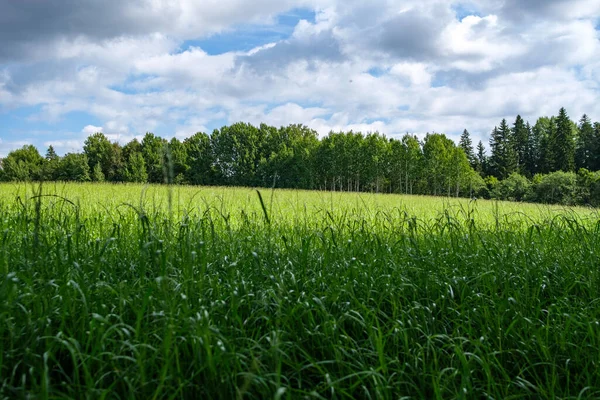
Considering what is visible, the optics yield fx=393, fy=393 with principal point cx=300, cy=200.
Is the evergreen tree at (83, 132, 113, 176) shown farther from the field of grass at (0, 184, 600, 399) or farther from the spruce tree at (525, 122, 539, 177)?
the spruce tree at (525, 122, 539, 177)

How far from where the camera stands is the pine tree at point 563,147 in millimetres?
57188

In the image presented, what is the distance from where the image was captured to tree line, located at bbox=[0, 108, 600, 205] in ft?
152

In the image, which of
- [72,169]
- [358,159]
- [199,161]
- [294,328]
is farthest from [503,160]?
[294,328]

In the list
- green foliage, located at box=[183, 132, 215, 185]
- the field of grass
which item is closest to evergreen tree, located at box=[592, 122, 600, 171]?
green foliage, located at box=[183, 132, 215, 185]

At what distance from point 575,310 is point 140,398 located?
→ 2750 mm

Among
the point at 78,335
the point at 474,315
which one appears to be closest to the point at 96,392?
the point at 78,335

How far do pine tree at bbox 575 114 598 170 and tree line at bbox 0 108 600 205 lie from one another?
148 millimetres

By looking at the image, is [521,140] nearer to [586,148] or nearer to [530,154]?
[530,154]

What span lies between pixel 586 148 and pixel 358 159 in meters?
37.8

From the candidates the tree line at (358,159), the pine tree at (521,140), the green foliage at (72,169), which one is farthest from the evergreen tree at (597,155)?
the green foliage at (72,169)

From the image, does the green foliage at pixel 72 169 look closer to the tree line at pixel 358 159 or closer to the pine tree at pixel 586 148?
the tree line at pixel 358 159

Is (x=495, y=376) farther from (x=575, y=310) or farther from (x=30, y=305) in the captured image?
(x=30, y=305)

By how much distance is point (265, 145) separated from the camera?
6312 centimetres

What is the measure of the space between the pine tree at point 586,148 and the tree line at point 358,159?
0.15 meters
